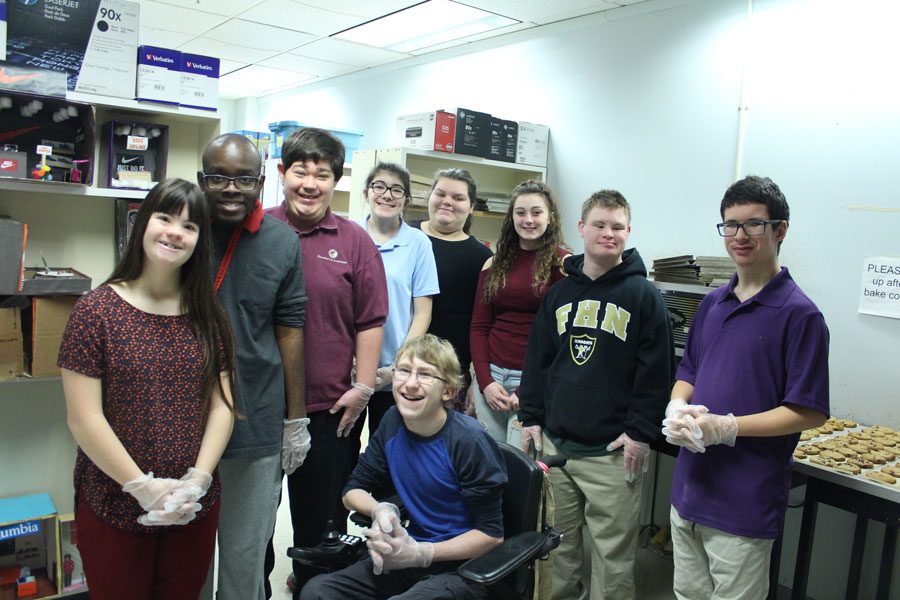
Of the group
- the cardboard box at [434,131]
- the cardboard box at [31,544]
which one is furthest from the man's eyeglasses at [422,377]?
the cardboard box at [434,131]

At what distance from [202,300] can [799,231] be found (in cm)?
270

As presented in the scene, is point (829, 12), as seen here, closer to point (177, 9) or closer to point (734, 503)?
point (734, 503)

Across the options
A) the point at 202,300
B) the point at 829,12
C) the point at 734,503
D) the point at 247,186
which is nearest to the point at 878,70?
the point at 829,12

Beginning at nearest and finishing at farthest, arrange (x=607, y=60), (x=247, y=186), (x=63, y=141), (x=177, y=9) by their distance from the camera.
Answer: (x=247, y=186)
(x=63, y=141)
(x=607, y=60)
(x=177, y=9)

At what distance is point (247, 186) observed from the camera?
1688mm

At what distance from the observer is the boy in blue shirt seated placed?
162cm

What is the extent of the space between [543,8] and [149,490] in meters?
3.61

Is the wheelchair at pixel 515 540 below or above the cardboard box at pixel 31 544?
above

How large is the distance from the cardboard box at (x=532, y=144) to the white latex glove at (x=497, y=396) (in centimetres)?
218

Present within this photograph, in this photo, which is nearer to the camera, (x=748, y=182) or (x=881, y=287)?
(x=748, y=182)

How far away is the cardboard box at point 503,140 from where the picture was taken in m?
4.13

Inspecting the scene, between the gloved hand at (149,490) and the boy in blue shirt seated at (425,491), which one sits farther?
the boy in blue shirt seated at (425,491)

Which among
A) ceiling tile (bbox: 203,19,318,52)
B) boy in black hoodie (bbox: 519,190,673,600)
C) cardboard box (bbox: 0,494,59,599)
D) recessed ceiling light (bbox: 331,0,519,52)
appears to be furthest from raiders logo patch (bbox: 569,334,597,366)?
ceiling tile (bbox: 203,19,318,52)

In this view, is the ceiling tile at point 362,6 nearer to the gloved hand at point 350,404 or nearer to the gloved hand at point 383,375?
the gloved hand at point 383,375
